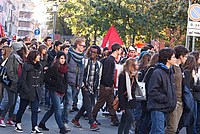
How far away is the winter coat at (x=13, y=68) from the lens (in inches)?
405

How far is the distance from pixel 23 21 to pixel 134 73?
Answer: 448 feet

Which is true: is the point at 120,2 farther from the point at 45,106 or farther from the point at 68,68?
the point at 68,68

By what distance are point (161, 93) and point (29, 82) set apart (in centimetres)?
305

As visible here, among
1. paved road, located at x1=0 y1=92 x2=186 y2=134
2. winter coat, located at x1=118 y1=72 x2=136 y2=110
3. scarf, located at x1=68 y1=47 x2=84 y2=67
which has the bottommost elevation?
paved road, located at x1=0 y1=92 x2=186 y2=134

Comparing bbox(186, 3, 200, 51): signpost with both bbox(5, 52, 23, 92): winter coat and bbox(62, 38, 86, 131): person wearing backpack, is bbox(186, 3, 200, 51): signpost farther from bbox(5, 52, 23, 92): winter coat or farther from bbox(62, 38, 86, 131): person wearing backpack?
bbox(5, 52, 23, 92): winter coat

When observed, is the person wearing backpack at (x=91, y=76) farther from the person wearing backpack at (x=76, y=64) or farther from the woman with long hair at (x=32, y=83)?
the woman with long hair at (x=32, y=83)

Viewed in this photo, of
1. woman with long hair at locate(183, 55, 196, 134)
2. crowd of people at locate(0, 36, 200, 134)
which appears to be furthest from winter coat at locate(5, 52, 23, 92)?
woman with long hair at locate(183, 55, 196, 134)

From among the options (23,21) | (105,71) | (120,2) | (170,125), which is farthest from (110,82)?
(23,21)

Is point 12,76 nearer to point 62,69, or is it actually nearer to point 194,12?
point 62,69

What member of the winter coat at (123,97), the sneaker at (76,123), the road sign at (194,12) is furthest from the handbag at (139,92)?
the road sign at (194,12)

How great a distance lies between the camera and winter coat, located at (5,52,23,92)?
33.8 ft

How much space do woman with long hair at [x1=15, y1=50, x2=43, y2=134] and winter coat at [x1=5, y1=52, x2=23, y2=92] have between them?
2.43 feet

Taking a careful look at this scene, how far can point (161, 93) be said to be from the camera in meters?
7.75

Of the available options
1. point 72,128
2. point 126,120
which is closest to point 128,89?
point 126,120
